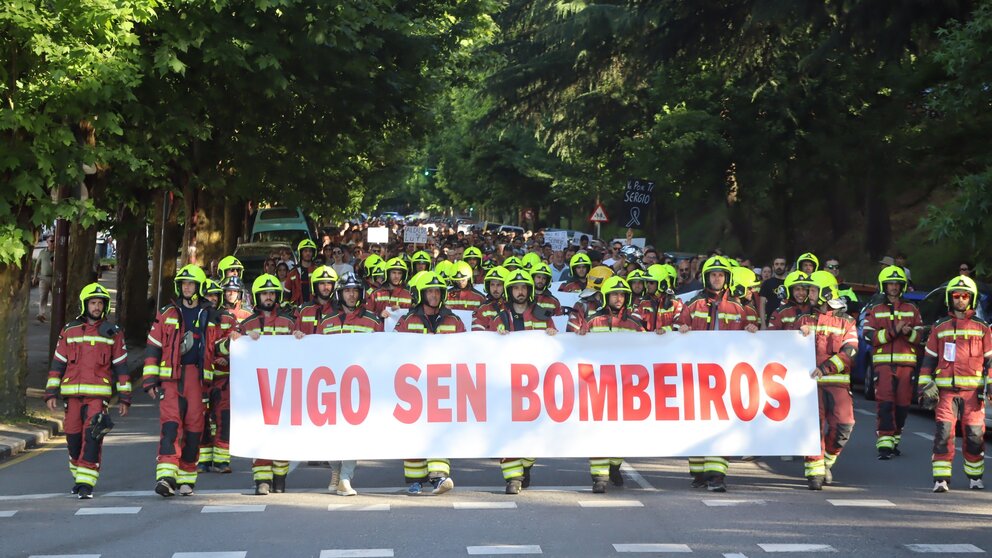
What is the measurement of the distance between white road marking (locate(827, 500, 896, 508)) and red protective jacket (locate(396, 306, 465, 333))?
136 inches

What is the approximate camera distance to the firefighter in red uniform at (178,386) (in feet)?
39.4

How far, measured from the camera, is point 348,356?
12430mm

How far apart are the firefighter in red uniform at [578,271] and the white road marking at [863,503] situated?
267 inches

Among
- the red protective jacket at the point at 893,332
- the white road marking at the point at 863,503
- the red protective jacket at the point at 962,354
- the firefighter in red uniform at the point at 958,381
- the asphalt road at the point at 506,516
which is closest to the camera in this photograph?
the asphalt road at the point at 506,516

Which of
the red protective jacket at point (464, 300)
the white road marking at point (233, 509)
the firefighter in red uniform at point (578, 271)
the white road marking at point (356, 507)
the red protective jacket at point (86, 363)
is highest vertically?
the firefighter in red uniform at point (578, 271)

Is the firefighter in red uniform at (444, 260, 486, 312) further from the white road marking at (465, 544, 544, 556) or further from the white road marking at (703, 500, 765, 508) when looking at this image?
the white road marking at (465, 544, 544, 556)

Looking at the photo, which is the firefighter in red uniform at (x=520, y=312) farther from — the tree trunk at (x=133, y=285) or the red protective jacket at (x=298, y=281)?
the tree trunk at (x=133, y=285)

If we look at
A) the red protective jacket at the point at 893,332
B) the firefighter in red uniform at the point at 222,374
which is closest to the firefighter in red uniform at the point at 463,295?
the firefighter in red uniform at the point at 222,374

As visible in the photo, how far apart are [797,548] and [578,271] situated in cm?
873

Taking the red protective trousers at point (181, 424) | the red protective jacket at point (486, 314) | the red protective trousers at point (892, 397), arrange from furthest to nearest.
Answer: the red protective trousers at point (892, 397) → the red protective jacket at point (486, 314) → the red protective trousers at point (181, 424)

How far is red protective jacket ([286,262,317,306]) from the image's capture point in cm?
2298

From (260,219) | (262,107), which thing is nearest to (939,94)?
(262,107)

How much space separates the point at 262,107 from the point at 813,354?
1255 cm

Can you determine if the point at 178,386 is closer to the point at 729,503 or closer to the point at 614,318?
the point at 614,318
